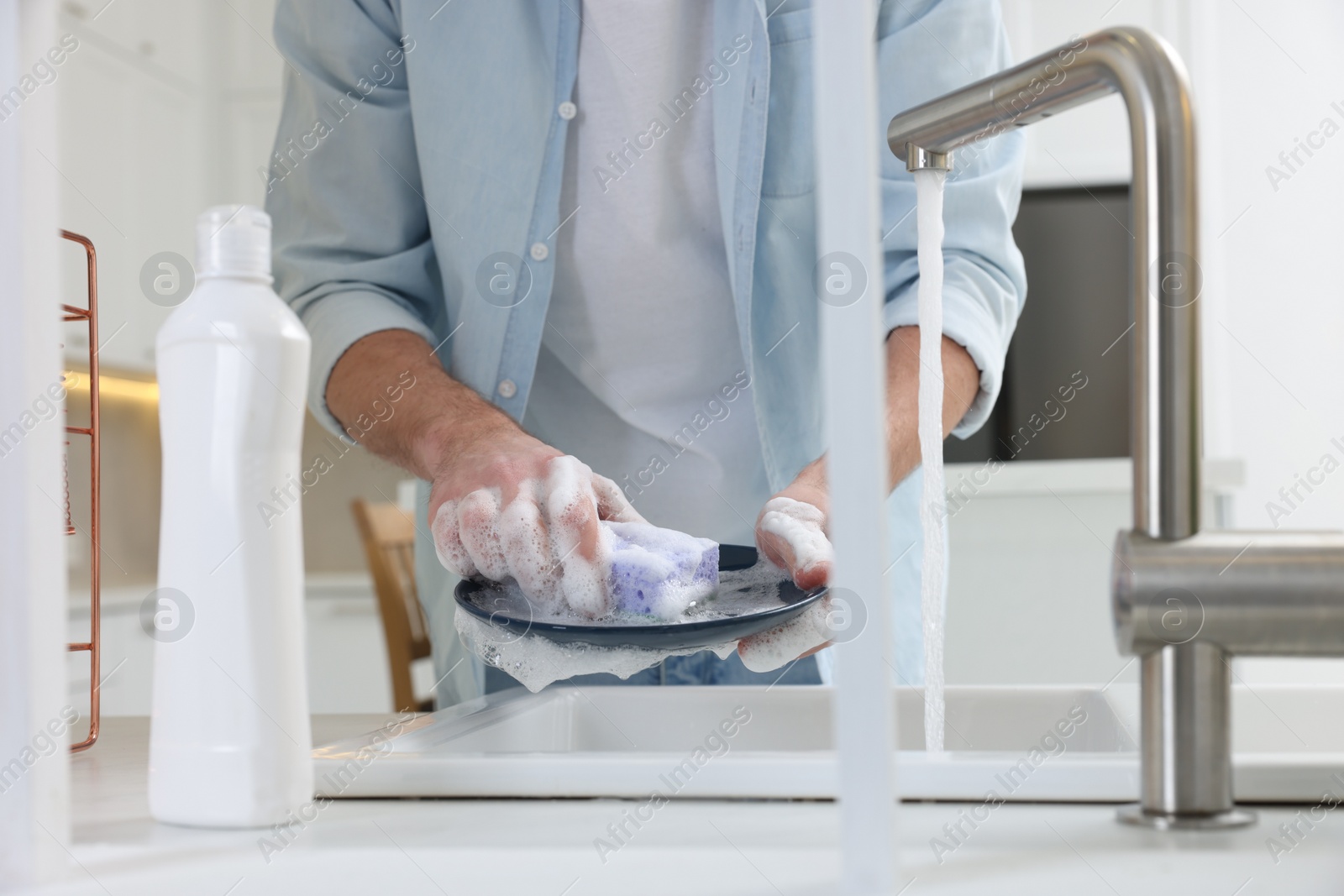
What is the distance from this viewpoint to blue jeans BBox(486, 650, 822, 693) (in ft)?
2.54

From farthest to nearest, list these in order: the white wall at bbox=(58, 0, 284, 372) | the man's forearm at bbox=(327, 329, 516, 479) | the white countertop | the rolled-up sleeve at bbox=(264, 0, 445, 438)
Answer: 1. the white wall at bbox=(58, 0, 284, 372)
2. the rolled-up sleeve at bbox=(264, 0, 445, 438)
3. the man's forearm at bbox=(327, 329, 516, 479)
4. the white countertop

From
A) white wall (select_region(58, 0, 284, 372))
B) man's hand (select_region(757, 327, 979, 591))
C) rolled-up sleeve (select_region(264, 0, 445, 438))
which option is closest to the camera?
man's hand (select_region(757, 327, 979, 591))

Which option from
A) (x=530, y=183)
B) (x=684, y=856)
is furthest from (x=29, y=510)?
(x=530, y=183)

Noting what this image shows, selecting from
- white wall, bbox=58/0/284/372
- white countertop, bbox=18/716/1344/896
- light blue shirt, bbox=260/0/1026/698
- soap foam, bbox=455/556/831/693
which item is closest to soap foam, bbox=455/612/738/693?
soap foam, bbox=455/556/831/693

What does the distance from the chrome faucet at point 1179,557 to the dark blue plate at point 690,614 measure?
0.18 m

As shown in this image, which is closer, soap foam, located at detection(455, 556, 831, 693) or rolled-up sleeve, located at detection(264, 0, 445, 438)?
soap foam, located at detection(455, 556, 831, 693)

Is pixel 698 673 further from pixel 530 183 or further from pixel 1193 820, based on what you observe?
pixel 1193 820

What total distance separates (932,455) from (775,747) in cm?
19

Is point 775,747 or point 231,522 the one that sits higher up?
point 231,522

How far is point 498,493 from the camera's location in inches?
22.2

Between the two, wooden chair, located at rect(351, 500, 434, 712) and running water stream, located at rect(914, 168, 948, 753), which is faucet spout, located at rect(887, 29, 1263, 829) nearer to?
running water stream, located at rect(914, 168, 948, 753)

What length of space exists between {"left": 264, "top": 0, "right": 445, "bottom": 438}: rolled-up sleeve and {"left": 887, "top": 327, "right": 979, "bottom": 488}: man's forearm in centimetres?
34

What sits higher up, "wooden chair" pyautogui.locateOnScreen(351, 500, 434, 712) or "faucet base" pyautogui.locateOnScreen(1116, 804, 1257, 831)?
"faucet base" pyautogui.locateOnScreen(1116, 804, 1257, 831)

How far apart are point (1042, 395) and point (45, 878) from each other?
1.77m
